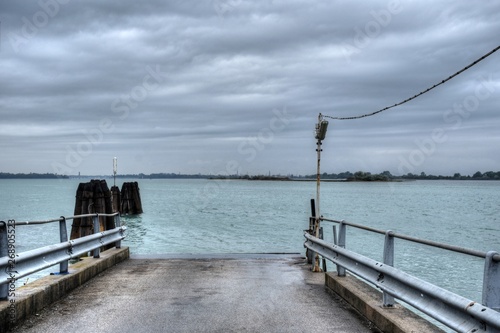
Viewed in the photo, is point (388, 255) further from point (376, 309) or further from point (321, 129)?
point (321, 129)

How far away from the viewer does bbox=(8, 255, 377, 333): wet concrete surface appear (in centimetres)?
678

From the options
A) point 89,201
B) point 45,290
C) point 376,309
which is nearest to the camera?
point 376,309

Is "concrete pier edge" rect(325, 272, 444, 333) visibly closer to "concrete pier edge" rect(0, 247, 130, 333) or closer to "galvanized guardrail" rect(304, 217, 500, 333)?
"galvanized guardrail" rect(304, 217, 500, 333)

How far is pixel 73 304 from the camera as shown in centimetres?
799

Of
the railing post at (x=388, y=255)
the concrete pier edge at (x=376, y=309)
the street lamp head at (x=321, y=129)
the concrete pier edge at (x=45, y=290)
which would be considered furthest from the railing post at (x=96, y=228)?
the railing post at (x=388, y=255)

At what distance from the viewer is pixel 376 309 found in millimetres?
6859

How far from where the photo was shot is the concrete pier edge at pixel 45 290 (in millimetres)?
6455

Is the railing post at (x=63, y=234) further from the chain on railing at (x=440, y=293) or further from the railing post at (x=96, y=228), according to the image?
the chain on railing at (x=440, y=293)

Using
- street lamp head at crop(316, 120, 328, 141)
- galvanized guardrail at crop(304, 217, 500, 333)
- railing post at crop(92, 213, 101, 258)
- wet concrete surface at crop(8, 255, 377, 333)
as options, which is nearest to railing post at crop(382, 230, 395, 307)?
galvanized guardrail at crop(304, 217, 500, 333)

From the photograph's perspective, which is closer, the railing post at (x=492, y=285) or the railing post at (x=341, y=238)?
the railing post at (x=492, y=285)

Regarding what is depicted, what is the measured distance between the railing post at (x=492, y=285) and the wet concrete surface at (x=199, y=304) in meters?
2.35

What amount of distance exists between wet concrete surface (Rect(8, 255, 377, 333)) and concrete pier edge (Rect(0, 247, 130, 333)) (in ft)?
0.40

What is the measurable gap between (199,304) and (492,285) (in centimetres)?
470

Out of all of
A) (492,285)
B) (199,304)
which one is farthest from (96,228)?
(492,285)
